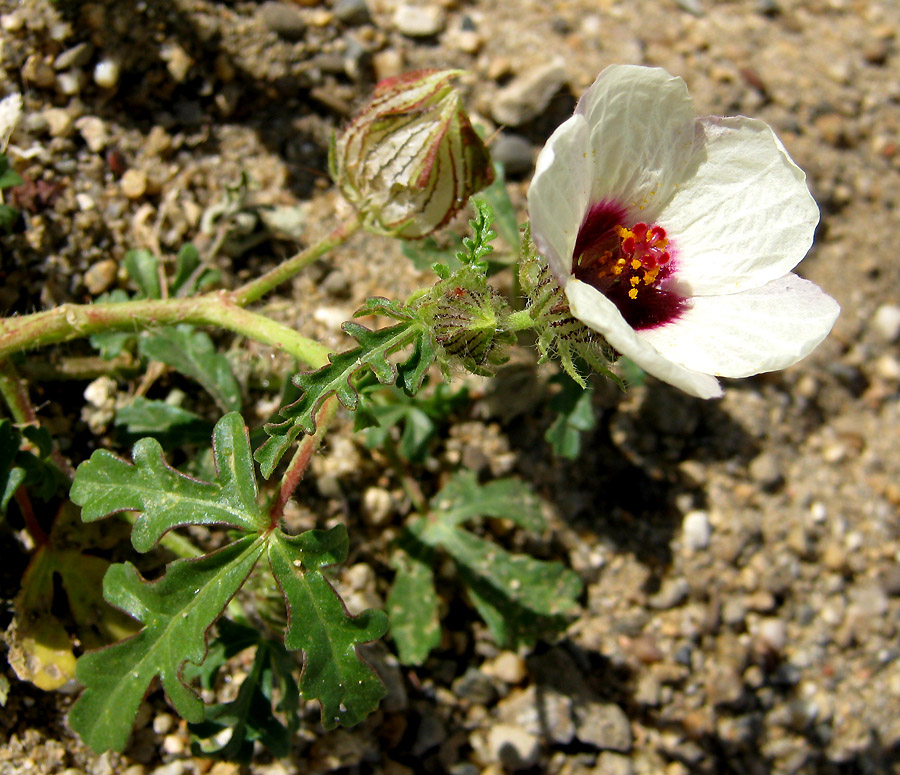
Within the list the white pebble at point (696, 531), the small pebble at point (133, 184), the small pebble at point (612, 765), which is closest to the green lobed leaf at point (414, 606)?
the small pebble at point (612, 765)

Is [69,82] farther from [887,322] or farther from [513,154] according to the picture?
[887,322]

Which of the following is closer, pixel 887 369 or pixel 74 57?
pixel 74 57

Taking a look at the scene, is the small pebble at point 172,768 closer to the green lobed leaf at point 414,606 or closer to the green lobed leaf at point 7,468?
the green lobed leaf at point 414,606

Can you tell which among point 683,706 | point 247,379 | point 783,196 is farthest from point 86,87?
point 683,706

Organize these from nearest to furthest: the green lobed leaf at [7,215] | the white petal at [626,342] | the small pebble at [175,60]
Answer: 1. the white petal at [626,342]
2. the green lobed leaf at [7,215]
3. the small pebble at [175,60]

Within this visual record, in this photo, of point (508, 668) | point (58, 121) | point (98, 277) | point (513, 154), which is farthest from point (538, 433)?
point (58, 121)

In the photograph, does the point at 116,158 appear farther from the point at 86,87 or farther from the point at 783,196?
the point at 783,196
